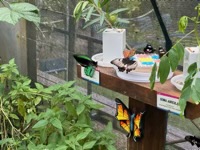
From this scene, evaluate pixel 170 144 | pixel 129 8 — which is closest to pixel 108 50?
pixel 129 8

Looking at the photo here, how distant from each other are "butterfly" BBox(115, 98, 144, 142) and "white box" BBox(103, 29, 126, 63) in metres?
0.19

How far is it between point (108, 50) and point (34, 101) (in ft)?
2.61

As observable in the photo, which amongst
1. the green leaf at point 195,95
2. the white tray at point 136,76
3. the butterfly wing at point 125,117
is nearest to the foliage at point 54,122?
the butterfly wing at point 125,117

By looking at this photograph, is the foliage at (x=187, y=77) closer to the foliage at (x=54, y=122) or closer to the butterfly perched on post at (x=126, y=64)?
the butterfly perched on post at (x=126, y=64)

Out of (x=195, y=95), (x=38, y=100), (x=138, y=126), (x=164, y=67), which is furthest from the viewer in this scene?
(x=38, y=100)

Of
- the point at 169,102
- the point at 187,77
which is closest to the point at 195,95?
the point at 187,77

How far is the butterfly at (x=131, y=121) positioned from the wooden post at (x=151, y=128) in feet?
0.07

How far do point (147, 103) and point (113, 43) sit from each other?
0.28 meters

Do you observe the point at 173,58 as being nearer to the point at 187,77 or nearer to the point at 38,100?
the point at 187,77

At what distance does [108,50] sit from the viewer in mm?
1286

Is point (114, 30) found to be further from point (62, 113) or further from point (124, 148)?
point (124, 148)

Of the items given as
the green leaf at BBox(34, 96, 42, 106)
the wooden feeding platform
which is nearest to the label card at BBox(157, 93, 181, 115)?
the wooden feeding platform

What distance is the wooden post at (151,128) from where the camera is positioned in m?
1.27

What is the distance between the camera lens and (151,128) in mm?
1293
